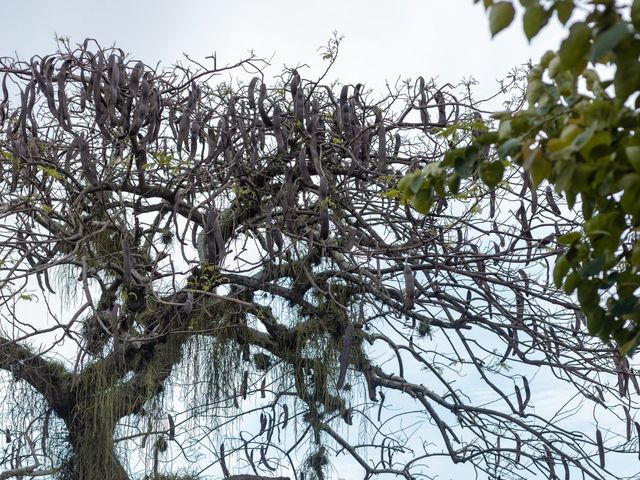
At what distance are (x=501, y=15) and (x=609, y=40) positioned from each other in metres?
0.22

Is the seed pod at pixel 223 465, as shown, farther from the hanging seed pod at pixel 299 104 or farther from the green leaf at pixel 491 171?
the green leaf at pixel 491 171

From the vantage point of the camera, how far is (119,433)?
518cm

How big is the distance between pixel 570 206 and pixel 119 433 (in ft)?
12.6

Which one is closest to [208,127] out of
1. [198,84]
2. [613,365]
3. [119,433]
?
[198,84]

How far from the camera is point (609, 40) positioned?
1.64m

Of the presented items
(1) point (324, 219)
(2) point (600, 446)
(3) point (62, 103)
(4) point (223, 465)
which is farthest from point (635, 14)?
(4) point (223, 465)

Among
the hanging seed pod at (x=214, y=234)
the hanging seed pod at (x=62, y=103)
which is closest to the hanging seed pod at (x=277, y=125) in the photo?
the hanging seed pod at (x=214, y=234)

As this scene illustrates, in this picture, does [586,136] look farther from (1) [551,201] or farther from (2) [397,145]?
(2) [397,145]

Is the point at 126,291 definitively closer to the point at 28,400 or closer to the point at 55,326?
the point at 55,326

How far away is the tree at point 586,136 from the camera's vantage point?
171cm

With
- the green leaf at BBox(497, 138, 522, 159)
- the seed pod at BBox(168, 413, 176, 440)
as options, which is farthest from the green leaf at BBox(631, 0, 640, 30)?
the seed pod at BBox(168, 413, 176, 440)

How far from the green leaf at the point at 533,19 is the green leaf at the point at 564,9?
4cm

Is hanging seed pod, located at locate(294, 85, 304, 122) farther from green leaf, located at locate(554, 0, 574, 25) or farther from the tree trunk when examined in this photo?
green leaf, located at locate(554, 0, 574, 25)

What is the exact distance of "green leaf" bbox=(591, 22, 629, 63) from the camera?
1.64 m
